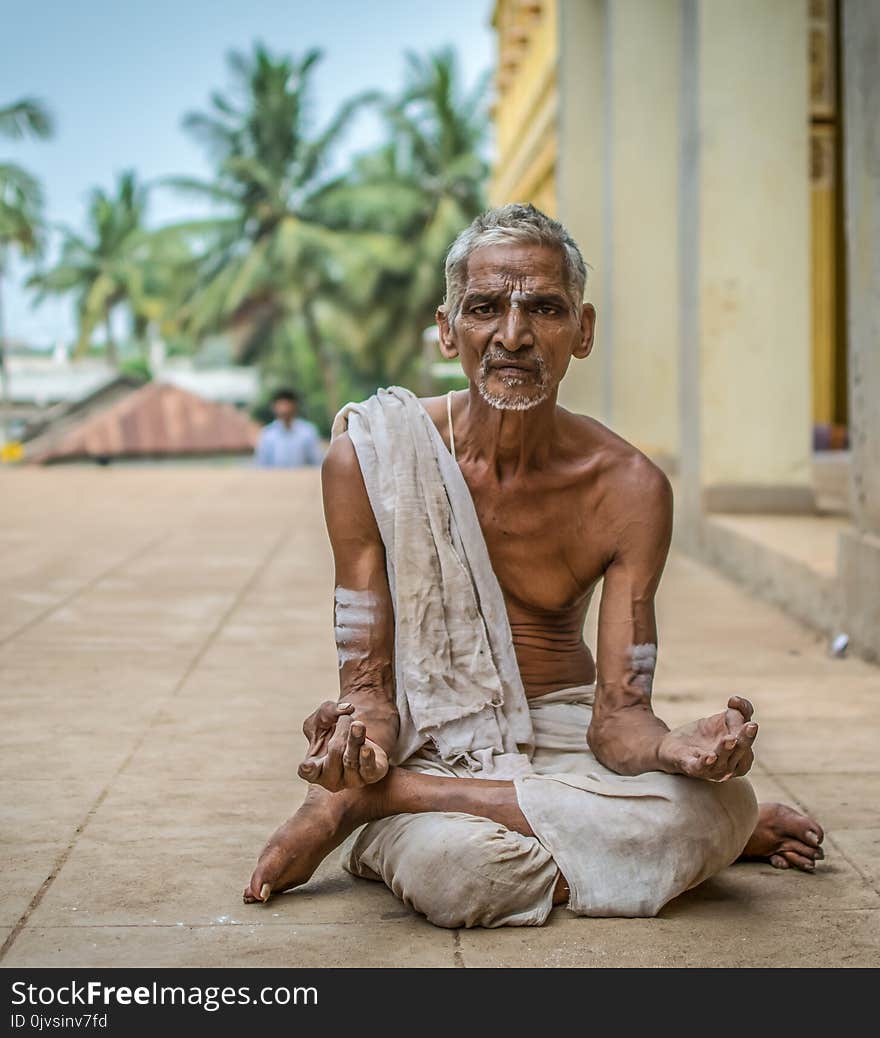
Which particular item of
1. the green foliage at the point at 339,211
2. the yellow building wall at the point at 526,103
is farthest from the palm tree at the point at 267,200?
the yellow building wall at the point at 526,103

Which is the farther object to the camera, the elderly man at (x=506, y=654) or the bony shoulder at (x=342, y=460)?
the bony shoulder at (x=342, y=460)

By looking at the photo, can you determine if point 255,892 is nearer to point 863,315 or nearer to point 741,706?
point 741,706

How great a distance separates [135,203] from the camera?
192 feet

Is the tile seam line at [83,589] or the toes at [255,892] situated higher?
the toes at [255,892]

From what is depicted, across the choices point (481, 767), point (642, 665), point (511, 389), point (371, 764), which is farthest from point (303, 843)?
point (511, 389)

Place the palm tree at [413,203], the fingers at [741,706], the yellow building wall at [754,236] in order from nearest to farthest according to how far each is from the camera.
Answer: the fingers at [741,706] → the yellow building wall at [754,236] → the palm tree at [413,203]

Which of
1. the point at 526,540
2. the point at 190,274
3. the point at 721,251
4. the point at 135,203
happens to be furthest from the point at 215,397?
the point at 526,540

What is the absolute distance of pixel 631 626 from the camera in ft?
11.2

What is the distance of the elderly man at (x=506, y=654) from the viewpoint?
10.1ft

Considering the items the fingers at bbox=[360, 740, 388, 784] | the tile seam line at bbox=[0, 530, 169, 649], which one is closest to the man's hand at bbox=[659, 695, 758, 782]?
the fingers at bbox=[360, 740, 388, 784]

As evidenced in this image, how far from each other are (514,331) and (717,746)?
102 centimetres

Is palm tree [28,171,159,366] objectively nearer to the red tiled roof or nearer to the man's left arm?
the red tiled roof

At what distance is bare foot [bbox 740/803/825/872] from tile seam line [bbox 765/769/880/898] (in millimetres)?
75

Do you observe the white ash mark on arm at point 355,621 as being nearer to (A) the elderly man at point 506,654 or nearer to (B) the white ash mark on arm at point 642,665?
(A) the elderly man at point 506,654
